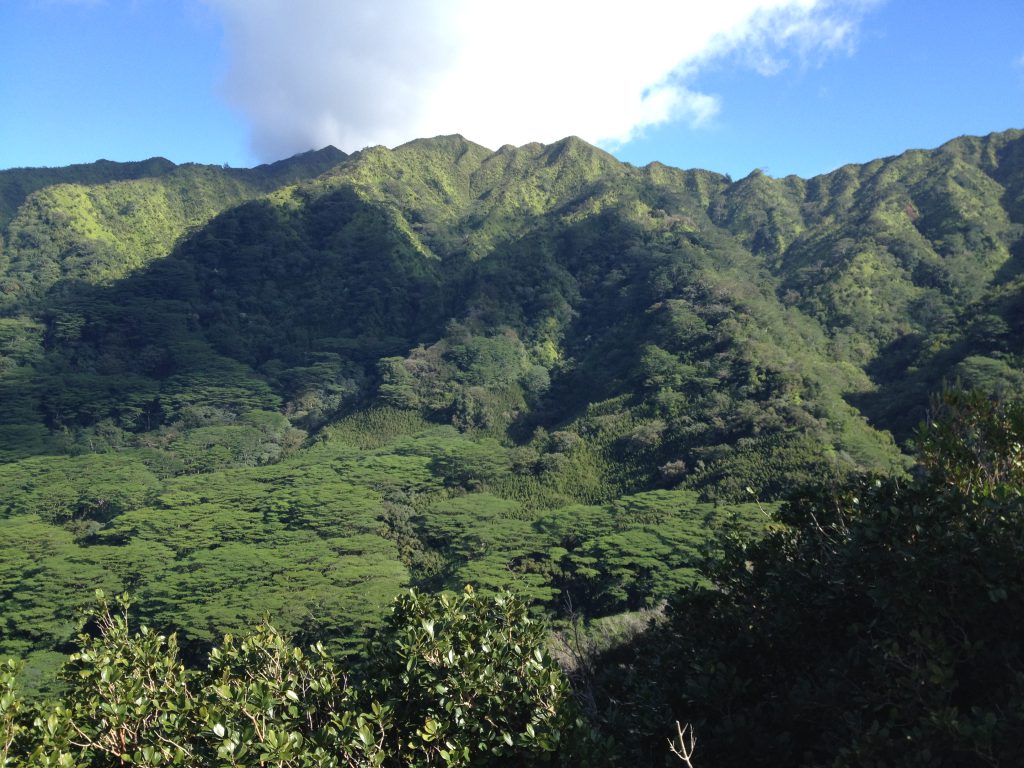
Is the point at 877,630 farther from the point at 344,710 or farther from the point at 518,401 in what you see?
the point at 518,401

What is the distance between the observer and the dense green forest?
29.4ft

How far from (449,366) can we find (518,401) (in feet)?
27.3

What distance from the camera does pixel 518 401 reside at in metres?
66.2

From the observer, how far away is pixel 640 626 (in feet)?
61.5

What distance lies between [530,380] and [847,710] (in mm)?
63099

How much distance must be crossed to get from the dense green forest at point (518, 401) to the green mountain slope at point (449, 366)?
354 millimetres

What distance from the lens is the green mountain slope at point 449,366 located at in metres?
36.0

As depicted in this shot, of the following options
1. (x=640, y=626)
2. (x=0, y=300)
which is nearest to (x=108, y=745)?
(x=640, y=626)

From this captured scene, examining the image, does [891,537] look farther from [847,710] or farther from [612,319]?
[612,319]

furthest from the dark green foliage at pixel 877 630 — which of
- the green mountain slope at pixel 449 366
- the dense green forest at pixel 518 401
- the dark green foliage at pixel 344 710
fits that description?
the green mountain slope at pixel 449 366

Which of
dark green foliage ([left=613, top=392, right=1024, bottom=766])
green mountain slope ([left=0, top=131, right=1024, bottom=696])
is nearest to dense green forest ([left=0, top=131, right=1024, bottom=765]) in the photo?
dark green foliage ([left=613, top=392, right=1024, bottom=766])

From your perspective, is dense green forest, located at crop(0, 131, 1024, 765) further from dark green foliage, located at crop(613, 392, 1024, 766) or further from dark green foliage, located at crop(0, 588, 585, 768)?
dark green foliage, located at crop(0, 588, 585, 768)

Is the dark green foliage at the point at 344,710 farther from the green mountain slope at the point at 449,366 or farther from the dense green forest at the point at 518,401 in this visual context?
the green mountain slope at the point at 449,366

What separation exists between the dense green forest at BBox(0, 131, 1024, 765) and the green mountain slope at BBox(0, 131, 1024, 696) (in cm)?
35
